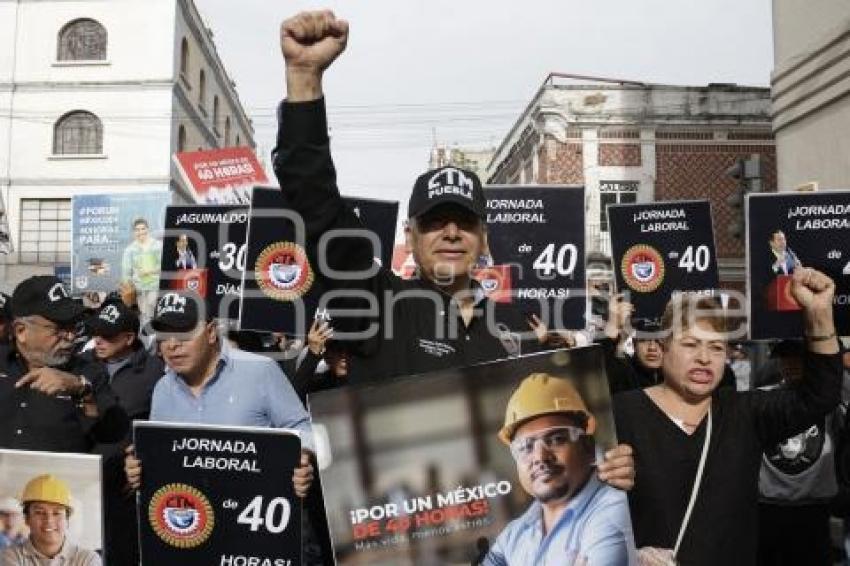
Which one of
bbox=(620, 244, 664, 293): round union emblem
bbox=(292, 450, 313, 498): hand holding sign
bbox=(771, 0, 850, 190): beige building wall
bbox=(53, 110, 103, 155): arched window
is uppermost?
bbox=(53, 110, 103, 155): arched window

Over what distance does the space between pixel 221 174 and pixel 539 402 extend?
336 inches

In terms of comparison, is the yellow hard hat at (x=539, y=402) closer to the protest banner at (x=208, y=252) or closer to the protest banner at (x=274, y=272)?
the protest banner at (x=274, y=272)

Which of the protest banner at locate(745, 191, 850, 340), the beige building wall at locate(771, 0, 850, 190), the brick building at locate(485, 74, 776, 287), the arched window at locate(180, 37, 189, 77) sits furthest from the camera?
the arched window at locate(180, 37, 189, 77)

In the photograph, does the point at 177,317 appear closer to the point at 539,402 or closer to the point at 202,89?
the point at 539,402

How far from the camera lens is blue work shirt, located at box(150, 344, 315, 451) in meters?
3.99

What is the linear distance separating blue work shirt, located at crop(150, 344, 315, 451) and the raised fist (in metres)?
2.06

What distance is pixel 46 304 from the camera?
3764 mm

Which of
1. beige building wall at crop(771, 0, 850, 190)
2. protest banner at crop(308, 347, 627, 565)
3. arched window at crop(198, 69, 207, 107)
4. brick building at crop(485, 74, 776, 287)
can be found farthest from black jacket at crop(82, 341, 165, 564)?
arched window at crop(198, 69, 207, 107)

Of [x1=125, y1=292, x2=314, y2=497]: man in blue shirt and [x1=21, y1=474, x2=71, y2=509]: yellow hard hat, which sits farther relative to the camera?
[x1=125, y1=292, x2=314, y2=497]: man in blue shirt

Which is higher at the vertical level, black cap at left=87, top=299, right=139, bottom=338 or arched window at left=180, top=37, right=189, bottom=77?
arched window at left=180, top=37, right=189, bottom=77

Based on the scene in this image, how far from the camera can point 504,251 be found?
Result: 6.54m

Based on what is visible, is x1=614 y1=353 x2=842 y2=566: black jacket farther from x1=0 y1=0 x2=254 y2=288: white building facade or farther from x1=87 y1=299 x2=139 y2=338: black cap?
x1=0 y1=0 x2=254 y2=288: white building facade

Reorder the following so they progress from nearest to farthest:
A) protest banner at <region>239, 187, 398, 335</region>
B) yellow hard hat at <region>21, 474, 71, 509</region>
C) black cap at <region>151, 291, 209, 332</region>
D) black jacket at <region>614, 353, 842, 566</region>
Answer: black jacket at <region>614, 353, 842, 566</region> < yellow hard hat at <region>21, 474, 71, 509</region> < black cap at <region>151, 291, 209, 332</region> < protest banner at <region>239, 187, 398, 335</region>

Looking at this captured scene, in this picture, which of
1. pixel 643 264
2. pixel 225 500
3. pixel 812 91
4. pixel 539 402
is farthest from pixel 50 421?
pixel 812 91
